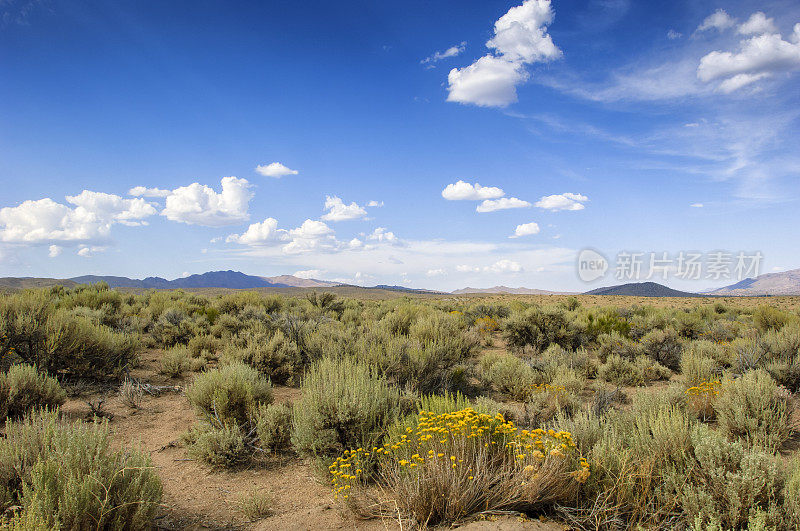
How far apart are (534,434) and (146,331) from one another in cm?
1269

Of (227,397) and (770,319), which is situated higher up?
(770,319)

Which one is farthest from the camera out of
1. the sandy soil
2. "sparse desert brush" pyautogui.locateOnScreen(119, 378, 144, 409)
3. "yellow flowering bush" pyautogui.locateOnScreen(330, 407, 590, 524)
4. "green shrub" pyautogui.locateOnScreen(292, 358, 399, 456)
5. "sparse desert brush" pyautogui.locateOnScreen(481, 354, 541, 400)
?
"sparse desert brush" pyautogui.locateOnScreen(481, 354, 541, 400)

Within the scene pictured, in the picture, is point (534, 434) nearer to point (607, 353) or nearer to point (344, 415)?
point (344, 415)

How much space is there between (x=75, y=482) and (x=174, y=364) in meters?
6.27

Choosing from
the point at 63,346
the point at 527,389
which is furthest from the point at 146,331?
the point at 527,389

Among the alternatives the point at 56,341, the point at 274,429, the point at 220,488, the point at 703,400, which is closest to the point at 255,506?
the point at 220,488

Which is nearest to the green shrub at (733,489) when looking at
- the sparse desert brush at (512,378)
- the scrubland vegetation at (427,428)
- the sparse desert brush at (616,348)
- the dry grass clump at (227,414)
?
the scrubland vegetation at (427,428)

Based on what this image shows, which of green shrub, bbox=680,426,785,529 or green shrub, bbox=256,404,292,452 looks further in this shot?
green shrub, bbox=256,404,292,452

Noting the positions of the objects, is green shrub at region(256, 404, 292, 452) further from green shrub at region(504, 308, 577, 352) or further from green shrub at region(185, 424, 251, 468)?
green shrub at region(504, 308, 577, 352)

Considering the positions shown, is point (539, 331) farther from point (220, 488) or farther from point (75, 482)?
point (75, 482)

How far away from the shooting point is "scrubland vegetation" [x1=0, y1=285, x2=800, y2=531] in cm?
327

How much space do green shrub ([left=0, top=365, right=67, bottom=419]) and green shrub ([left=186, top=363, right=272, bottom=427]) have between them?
1.99 meters

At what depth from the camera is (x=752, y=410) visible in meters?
5.78

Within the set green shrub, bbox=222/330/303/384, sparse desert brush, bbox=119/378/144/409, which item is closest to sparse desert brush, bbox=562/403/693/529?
green shrub, bbox=222/330/303/384
